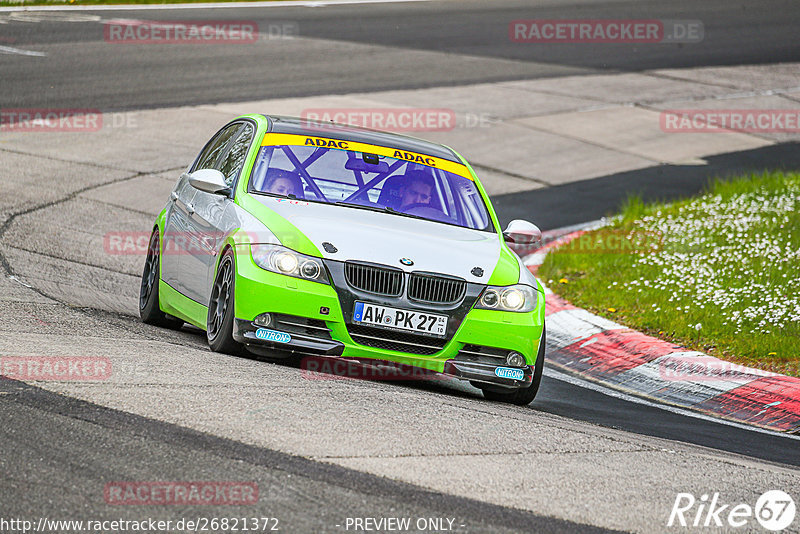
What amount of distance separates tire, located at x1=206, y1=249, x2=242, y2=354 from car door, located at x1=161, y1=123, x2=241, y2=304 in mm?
685

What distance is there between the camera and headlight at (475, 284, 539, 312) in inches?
289

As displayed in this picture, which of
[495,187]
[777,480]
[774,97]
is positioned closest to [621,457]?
[777,480]

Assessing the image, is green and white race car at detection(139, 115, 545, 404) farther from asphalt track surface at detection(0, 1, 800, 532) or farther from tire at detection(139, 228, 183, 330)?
asphalt track surface at detection(0, 1, 800, 532)

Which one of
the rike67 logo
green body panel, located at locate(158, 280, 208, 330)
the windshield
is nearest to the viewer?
the rike67 logo

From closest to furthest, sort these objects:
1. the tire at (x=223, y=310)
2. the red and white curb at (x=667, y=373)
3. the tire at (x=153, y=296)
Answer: the tire at (x=223, y=310) < the red and white curb at (x=667, y=373) < the tire at (x=153, y=296)

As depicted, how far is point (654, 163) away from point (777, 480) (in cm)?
1299

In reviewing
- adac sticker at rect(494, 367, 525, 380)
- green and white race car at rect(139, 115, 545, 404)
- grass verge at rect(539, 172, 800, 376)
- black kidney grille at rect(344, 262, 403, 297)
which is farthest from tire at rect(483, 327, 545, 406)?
grass verge at rect(539, 172, 800, 376)

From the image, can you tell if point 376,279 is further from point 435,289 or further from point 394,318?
point 435,289

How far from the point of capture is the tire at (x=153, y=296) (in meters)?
8.92

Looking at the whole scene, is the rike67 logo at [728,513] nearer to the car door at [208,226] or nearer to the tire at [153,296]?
the car door at [208,226]

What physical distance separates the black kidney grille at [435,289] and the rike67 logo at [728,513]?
88.6 inches

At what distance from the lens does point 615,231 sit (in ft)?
44.4

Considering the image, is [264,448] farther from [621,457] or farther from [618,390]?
[618,390]

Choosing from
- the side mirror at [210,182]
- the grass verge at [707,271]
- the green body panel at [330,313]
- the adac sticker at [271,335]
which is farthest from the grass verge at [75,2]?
the adac sticker at [271,335]
